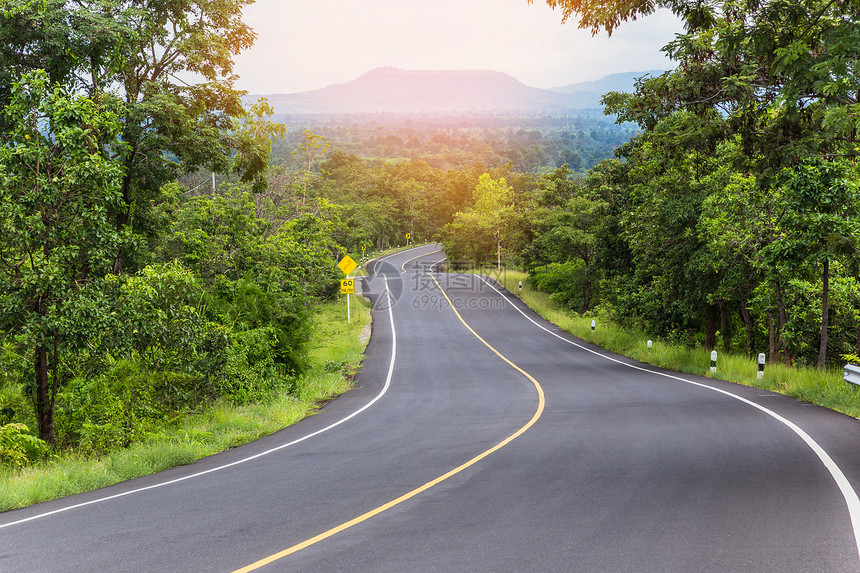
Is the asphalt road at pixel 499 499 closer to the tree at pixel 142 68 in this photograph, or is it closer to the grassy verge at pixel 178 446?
the grassy verge at pixel 178 446

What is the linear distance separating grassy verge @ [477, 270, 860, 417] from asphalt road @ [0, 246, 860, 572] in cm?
79

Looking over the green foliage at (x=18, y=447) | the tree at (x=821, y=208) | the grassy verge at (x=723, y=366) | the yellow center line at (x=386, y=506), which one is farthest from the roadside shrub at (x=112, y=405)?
the tree at (x=821, y=208)

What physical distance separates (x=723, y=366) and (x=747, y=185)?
566 centimetres

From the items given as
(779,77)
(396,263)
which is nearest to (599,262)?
(779,77)

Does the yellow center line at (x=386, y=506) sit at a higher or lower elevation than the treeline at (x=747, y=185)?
lower

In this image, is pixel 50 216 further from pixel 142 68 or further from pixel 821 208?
pixel 821 208

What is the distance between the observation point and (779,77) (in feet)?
34.8

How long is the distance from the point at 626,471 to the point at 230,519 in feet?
15.7

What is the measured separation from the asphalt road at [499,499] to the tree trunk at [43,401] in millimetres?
4299

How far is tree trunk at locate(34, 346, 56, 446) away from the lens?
11477mm

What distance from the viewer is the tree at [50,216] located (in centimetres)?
1009

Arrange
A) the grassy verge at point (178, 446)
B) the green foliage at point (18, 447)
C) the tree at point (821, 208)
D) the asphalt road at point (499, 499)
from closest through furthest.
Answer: the asphalt road at point (499, 499) < the grassy verge at point (178, 446) < the green foliage at point (18, 447) < the tree at point (821, 208)

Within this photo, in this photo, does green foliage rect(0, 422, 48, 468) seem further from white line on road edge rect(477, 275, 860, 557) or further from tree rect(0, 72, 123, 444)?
white line on road edge rect(477, 275, 860, 557)

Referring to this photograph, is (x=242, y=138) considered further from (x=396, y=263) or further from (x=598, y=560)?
(x=396, y=263)
